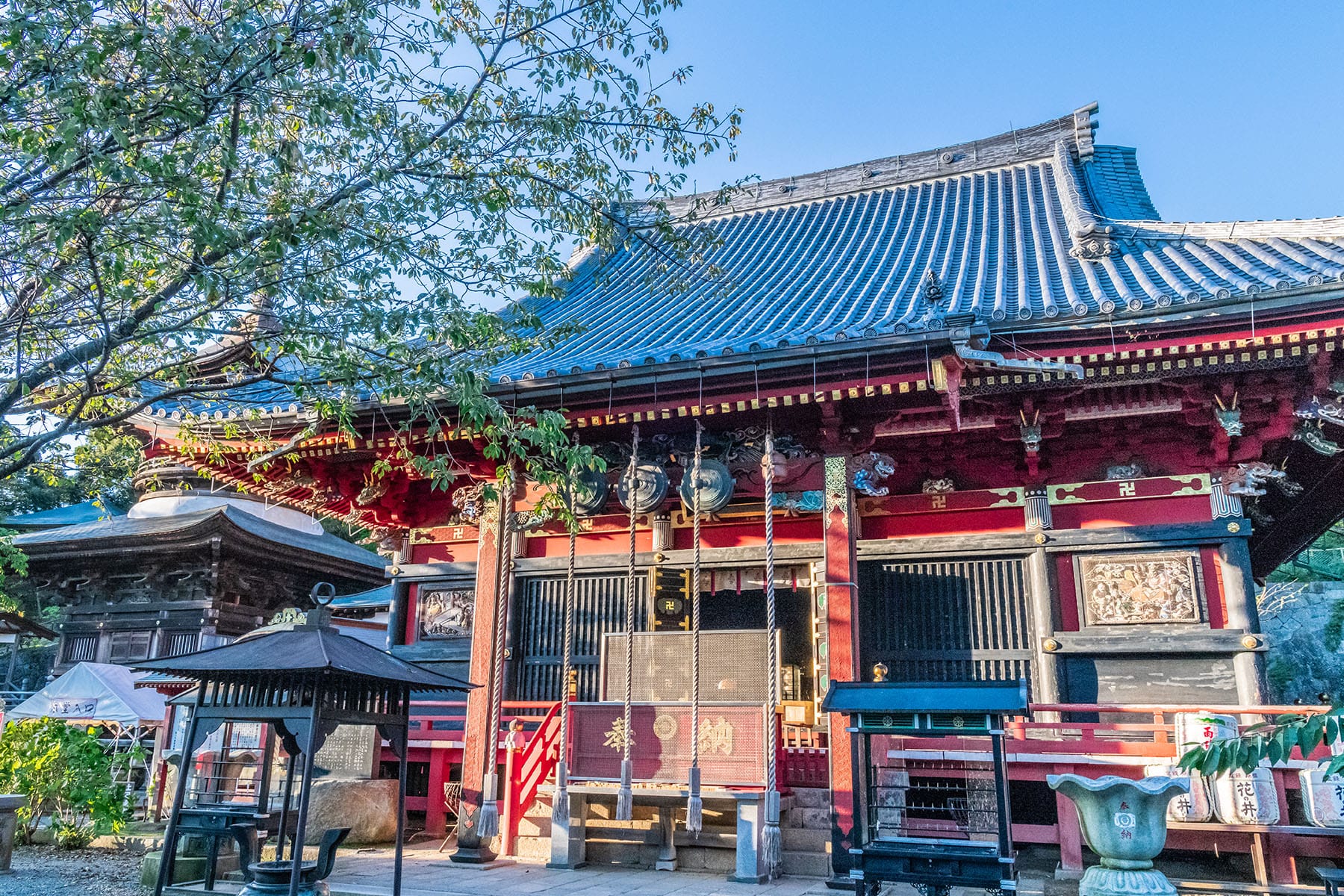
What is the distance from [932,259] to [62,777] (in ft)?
40.8

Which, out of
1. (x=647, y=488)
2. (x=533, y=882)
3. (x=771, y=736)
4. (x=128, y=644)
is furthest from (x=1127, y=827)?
(x=128, y=644)

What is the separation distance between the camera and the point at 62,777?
33.3 feet

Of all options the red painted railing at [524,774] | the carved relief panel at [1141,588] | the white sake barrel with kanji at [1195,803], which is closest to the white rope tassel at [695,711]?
the red painted railing at [524,774]

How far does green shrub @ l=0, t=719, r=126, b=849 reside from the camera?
993 cm

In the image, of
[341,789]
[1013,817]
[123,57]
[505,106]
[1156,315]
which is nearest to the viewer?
[123,57]

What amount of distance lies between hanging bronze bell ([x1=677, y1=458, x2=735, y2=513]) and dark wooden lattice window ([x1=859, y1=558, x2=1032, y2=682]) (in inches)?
72.4

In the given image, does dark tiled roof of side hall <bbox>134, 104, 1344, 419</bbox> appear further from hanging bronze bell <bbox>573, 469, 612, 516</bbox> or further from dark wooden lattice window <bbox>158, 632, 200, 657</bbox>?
dark wooden lattice window <bbox>158, 632, 200, 657</bbox>

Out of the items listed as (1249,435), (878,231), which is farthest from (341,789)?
(878,231)

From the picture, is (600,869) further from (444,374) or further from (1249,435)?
(1249,435)

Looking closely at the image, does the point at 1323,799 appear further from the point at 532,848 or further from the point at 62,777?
the point at 62,777

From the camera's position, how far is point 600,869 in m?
8.40

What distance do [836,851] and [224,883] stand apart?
542cm

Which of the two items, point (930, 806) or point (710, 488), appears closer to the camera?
point (930, 806)

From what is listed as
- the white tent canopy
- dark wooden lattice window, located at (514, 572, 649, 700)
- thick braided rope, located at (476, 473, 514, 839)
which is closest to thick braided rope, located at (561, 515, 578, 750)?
dark wooden lattice window, located at (514, 572, 649, 700)
